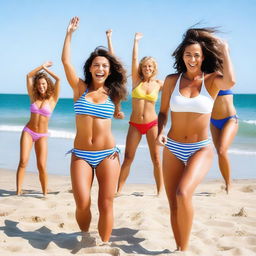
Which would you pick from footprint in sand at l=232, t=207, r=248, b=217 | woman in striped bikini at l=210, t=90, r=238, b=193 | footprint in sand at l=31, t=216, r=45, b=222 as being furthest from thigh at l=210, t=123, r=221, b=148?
footprint in sand at l=31, t=216, r=45, b=222

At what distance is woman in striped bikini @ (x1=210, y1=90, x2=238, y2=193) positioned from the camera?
7.12 m

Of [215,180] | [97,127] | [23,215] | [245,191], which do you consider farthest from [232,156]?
[97,127]

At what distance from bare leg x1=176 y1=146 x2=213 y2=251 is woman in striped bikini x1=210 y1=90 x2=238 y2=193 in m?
2.71

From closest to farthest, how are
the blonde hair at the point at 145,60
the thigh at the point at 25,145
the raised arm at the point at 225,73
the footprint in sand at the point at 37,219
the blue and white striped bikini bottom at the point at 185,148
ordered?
the raised arm at the point at 225,73 < the blue and white striped bikini bottom at the point at 185,148 < the footprint in sand at the point at 37,219 < the blonde hair at the point at 145,60 < the thigh at the point at 25,145

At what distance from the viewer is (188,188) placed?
4.22 meters

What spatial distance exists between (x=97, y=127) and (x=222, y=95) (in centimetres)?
327

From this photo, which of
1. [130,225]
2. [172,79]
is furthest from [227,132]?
[172,79]

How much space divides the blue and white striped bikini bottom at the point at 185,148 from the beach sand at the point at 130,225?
3.18ft

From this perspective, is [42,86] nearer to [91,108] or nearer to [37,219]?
[37,219]

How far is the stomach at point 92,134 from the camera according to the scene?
4738 millimetres

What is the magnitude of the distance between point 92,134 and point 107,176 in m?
0.46

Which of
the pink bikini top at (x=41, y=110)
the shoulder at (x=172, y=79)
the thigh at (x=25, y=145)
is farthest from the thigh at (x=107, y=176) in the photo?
the pink bikini top at (x=41, y=110)

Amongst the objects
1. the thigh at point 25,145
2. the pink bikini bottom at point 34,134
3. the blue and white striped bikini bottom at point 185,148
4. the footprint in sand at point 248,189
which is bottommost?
the footprint in sand at point 248,189

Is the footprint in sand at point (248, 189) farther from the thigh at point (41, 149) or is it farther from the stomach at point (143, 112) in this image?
the thigh at point (41, 149)
